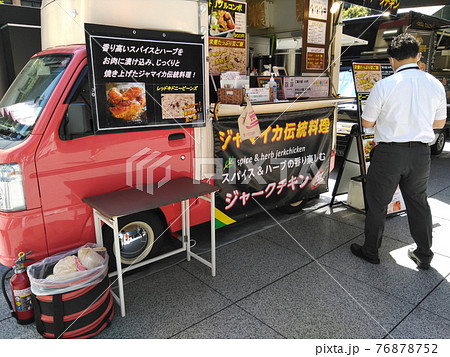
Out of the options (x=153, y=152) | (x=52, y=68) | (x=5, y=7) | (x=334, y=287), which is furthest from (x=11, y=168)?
(x=5, y=7)

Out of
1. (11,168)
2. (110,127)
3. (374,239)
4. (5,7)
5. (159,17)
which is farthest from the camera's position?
(5,7)

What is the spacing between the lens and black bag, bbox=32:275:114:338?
2.38m

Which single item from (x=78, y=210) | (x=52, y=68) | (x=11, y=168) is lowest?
(x=78, y=210)

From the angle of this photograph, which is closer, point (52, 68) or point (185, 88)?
point (52, 68)

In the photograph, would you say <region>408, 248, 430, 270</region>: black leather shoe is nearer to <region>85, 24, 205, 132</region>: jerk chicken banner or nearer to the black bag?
<region>85, 24, 205, 132</region>: jerk chicken banner

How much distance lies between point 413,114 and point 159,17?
233 centimetres

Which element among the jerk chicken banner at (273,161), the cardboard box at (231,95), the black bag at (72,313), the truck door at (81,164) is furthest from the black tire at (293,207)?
the black bag at (72,313)

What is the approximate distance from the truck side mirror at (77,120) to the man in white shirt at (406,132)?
7.82 feet

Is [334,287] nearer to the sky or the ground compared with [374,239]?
nearer to the ground

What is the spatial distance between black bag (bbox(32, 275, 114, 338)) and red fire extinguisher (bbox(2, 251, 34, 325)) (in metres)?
0.18

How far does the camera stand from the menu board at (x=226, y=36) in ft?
13.3

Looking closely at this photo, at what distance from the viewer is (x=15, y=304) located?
2623 millimetres

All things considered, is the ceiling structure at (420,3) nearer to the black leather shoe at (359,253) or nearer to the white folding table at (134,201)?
the black leather shoe at (359,253)

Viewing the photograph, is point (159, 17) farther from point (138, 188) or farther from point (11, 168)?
point (11, 168)
